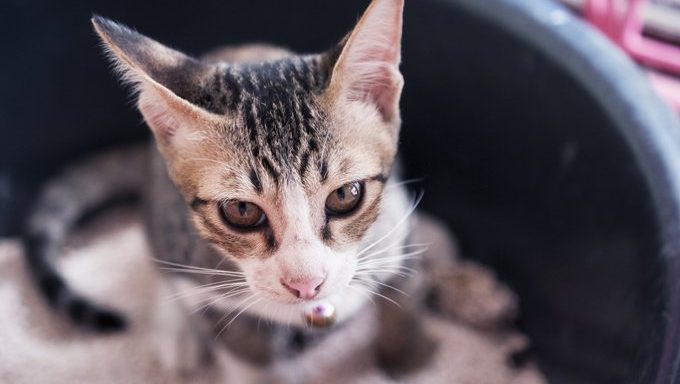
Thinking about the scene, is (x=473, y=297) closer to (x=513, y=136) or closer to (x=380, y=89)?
(x=513, y=136)

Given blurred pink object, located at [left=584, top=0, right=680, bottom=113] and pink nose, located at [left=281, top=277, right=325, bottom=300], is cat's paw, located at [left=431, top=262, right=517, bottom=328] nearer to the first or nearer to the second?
blurred pink object, located at [left=584, top=0, right=680, bottom=113]

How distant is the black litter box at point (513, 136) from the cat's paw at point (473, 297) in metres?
0.05

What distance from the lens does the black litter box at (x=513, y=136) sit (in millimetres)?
1045

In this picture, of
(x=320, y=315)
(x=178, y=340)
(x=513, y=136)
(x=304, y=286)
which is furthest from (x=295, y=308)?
(x=513, y=136)

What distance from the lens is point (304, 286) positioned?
83 centimetres

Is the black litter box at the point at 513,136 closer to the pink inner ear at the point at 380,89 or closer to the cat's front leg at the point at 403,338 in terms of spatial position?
the cat's front leg at the point at 403,338

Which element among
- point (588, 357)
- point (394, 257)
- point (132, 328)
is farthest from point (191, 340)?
point (588, 357)

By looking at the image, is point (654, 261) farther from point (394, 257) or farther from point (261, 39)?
point (261, 39)

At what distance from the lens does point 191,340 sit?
4.60 ft

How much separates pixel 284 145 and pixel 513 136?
A: 661 millimetres

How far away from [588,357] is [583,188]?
1.01 feet

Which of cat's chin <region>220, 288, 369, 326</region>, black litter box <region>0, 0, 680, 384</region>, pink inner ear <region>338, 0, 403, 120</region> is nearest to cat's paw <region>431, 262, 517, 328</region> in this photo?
black litter box <region>0, 0, 680, 384</region>

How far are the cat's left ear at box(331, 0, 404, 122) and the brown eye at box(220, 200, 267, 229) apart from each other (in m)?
0.19

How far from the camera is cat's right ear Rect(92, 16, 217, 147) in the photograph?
788 mm
